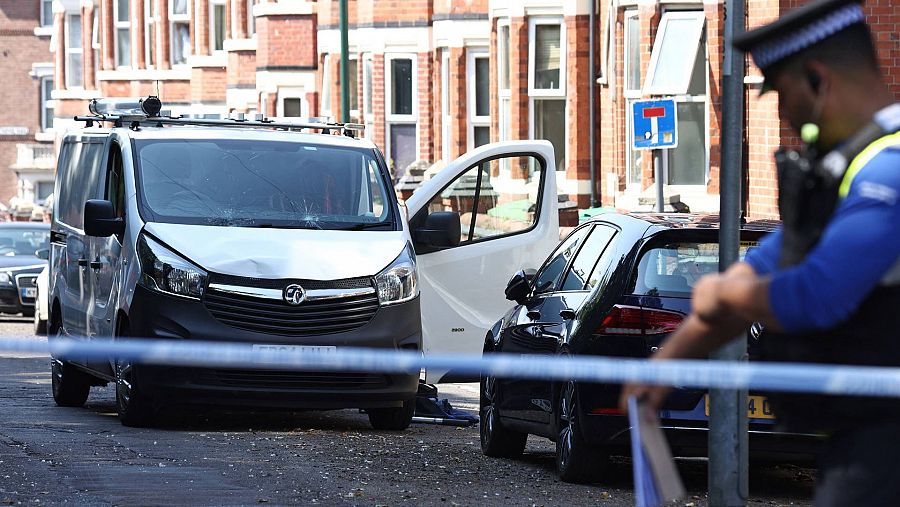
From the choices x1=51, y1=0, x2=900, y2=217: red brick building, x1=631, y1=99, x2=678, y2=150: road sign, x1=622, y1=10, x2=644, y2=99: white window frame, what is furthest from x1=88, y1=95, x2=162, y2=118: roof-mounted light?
x1=622, y1=10, x2=644, y2=99: white window frame

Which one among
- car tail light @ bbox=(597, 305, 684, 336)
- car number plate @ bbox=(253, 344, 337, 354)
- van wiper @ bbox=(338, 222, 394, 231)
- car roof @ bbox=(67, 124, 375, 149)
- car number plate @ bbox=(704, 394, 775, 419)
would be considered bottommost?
car number plate @ bbox=(704, 394, 775, 419)

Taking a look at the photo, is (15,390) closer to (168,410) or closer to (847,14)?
(168,410)

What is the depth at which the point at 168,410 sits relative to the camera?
12.5m

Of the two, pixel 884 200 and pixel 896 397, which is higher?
pixel 884 200

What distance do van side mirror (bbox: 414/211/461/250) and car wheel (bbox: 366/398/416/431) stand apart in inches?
43.9

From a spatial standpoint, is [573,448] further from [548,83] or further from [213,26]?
[213,26]

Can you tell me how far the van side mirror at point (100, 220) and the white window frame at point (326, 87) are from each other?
25979 millimetres

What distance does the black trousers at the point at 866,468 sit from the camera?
3842 millimetres

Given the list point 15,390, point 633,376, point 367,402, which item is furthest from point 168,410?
point 633,376

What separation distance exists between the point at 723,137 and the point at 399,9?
2756 centimetres

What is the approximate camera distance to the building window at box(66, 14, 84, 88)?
6394 cm

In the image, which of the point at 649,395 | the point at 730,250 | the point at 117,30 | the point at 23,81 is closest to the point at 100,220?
the point at 730,250

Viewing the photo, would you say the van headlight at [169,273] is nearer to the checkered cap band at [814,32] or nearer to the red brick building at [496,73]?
the red brick building at [496,73]

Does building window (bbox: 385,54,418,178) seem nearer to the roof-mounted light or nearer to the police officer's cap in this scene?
the roof-mounted light
